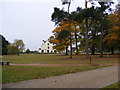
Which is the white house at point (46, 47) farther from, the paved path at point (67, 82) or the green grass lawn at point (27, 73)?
the paved path at point (67, 82)

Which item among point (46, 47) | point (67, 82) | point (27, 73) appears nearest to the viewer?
point (67, 82)

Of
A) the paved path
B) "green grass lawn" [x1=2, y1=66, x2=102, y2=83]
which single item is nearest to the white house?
"green grass lawn" [x1=2, y1=66, x2=102, y2=83]

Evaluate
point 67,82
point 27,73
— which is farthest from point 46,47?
point 67,82

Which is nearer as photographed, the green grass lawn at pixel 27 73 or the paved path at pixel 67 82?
the paved path at pixel 67 82

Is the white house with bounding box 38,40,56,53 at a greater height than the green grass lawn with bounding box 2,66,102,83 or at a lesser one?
greater

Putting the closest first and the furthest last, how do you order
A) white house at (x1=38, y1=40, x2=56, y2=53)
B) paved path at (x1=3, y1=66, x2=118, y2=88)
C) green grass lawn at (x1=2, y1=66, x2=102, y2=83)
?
paved path at (x1=3, y1=66, x2=118, y2=88)
green grass lawn at (x1=2, y1=66, x2=102, y2=83)
white house at (x1=38, y1=40, x2=56, y2=53)

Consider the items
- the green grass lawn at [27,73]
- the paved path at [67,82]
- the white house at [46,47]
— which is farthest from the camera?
the white house at [46,47]

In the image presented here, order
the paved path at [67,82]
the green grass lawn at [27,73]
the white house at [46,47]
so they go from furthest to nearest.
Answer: the white house at [46,47], the green grass lawn at [27,73], the paved path at [67,82]

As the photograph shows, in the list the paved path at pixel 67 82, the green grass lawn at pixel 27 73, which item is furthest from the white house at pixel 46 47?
the paved path at pixel 67 82

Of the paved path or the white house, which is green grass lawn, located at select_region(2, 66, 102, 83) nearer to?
the paved path

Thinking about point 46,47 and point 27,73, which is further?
point 46,47

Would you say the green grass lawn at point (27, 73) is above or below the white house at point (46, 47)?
below

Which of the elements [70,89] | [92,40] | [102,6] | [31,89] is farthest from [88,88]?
[92,40]

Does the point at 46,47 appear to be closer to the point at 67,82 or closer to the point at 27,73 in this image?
the point at 27,73
